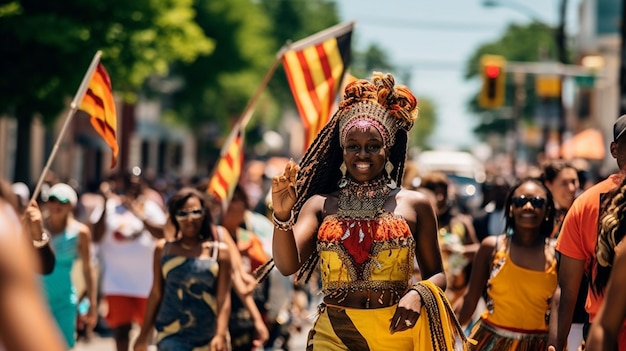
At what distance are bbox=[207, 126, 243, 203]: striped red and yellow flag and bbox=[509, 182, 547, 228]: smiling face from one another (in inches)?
129

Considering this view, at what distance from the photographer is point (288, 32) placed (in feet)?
238

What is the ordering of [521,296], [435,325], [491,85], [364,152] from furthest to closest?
1. [491,85]
2. [521,296]
3. [364,152]
4. [435,325]

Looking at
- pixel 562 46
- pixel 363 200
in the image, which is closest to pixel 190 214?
pixel 363 200

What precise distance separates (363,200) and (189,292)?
2.63m

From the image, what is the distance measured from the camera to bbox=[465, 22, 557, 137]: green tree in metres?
105

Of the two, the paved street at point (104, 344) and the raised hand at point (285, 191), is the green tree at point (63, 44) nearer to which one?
the paved street at point (104, 344)

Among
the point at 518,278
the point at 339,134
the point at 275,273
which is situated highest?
the point at 339,134

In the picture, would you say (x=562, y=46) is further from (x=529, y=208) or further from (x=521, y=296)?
(x=521, y=296)

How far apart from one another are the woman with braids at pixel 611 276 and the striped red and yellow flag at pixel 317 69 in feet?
20.1

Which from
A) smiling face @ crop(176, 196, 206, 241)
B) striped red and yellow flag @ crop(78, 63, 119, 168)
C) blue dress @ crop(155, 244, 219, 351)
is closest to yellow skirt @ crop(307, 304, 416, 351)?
blue dress @ crop(155, 244, 219, 351)

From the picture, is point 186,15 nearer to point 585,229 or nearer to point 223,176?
→ point 223,176

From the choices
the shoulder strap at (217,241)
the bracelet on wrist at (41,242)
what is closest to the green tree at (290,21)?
the shoulder strap at (217,241)

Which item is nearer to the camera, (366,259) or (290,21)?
(366,259)

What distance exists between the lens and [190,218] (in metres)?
8.41
